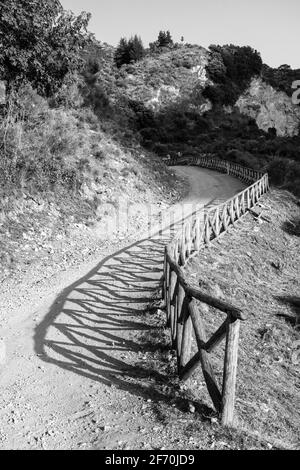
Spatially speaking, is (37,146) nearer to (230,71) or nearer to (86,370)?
(86,370)

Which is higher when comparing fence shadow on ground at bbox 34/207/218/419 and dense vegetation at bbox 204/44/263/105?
dense vegetation at bbox 204/44/263/105

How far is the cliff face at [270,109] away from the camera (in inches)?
2721

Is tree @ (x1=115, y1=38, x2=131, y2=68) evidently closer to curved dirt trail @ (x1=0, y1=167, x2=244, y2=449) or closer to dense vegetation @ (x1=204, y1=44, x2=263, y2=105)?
dense vegetation @ (x1=204, y1=44, x2=263, y2=105)

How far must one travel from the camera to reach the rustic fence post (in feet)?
20.2

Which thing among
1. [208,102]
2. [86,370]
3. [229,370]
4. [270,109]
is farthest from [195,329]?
[270,109]

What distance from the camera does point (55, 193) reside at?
16.6 meters

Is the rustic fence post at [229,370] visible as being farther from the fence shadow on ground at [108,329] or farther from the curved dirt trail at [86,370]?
the curved dirt trail at [86,370]

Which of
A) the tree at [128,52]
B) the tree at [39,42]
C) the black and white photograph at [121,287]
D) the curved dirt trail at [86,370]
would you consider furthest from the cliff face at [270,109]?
the curved dirt trail at [86,370]

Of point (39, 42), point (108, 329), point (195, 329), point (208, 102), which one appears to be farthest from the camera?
point (208, 102)

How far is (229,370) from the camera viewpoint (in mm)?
6266

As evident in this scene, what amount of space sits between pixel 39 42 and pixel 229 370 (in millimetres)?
12443

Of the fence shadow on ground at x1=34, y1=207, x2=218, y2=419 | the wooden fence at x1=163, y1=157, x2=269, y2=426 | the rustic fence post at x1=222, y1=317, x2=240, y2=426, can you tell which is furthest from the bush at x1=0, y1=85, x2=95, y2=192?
the rustic fence post at x1=222, y1=317, x2=240, y2=426

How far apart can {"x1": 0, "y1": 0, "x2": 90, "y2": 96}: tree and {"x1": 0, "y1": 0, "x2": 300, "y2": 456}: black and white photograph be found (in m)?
0.05
